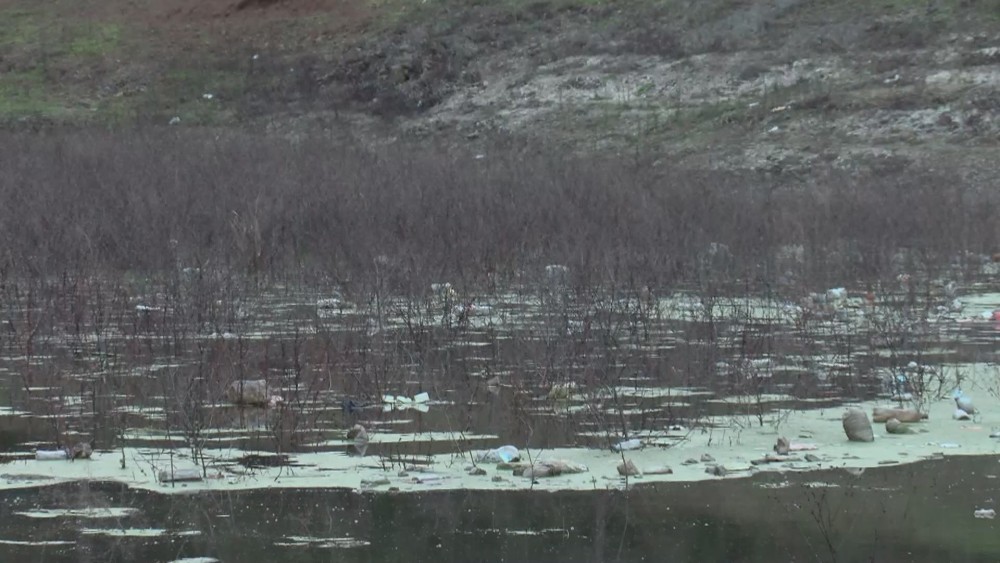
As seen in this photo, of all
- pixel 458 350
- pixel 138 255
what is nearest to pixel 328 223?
pixel 138 255

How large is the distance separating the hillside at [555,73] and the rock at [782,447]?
11765mm

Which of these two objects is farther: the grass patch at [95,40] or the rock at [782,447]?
the grass patch at [95,40]

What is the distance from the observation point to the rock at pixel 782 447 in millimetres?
6379

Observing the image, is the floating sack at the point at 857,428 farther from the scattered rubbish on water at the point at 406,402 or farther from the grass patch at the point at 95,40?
the grass patch at the point at 95,40

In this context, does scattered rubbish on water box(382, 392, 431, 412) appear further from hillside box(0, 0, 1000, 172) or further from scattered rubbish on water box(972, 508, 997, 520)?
hillside box(0, 0, 1000, 172)

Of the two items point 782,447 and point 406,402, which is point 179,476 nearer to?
point 406,402

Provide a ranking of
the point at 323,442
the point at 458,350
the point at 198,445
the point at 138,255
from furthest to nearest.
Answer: the point at 138,255, the point at 458,350, the point at 323,442, the point at 198,445

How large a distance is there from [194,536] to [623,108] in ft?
57.6

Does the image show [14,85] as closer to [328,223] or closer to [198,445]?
[328,223]

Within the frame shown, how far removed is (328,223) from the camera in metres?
13.6

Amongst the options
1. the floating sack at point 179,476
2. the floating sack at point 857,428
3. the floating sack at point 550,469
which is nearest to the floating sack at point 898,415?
the floating sack at point 857,428

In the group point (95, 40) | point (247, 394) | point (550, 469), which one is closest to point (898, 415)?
point (550, 469)

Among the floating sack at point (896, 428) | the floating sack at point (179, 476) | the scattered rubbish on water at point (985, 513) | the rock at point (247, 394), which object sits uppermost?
the floating sack at point (179, 476)

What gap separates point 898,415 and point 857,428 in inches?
18.4
